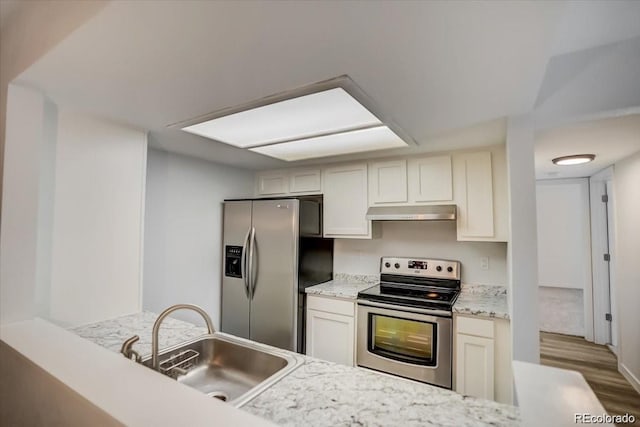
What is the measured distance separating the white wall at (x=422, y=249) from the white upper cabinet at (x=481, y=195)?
320 millimetres

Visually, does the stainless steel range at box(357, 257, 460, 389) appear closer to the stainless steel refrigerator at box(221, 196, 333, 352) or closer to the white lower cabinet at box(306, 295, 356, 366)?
the white lower cabinet at box(306, 295, 356, 366)

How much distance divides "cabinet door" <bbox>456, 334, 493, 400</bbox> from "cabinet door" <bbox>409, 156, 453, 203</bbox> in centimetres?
114

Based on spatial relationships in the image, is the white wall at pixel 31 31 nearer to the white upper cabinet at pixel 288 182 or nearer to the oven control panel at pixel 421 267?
the white upper cabinet at pixel 288 182

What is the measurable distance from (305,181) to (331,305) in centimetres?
136

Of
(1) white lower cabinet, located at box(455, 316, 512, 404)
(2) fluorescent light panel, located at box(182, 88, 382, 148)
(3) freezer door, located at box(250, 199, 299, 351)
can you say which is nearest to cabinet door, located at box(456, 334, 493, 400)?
(1) white lower cabinet, located at box(455, 316, 512, 404)

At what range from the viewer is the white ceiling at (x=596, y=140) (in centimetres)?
193

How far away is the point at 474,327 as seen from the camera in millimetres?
2100

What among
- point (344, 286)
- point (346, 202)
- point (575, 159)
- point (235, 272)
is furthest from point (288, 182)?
point (575, 159)

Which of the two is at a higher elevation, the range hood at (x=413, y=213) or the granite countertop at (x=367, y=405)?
the range hood at (x=413, y=213)

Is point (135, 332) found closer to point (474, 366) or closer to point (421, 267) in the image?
point (474, 366)

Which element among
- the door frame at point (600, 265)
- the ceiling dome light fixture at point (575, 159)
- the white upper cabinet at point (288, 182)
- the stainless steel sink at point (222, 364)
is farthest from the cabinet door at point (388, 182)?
the door frame at point (600, 265)

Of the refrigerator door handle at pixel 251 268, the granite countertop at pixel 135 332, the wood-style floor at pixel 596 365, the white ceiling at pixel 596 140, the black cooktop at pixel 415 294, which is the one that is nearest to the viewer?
the granite countertop at pixel 135 332

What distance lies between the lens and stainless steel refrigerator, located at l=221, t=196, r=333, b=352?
2711mm

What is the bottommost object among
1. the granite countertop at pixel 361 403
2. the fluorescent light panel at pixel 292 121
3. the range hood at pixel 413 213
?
the granite countertop at pixel 361 403
